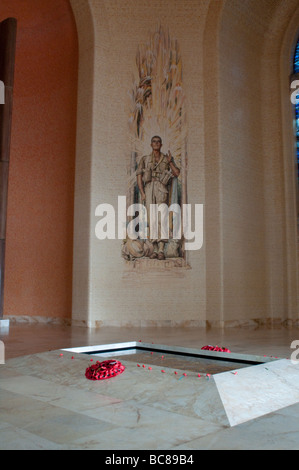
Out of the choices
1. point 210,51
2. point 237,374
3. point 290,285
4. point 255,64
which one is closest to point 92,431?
point 237,374

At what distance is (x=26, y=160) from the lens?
12.8m

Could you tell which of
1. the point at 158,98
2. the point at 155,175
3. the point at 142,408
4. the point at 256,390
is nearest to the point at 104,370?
the point at 142,408

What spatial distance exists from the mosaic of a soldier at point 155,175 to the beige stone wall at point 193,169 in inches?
16.2

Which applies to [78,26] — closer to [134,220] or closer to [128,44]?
[128,44]

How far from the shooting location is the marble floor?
8.87 feet

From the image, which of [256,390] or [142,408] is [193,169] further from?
[142,408]

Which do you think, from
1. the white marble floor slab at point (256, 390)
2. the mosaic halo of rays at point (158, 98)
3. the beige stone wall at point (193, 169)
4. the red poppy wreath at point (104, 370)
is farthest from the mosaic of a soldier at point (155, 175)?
the white marble floor slab at point (256, 390)

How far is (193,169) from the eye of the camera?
1132 centimetres

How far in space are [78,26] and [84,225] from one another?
506cm

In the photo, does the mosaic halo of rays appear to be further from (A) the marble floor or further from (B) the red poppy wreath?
(B) the red poppy wreath

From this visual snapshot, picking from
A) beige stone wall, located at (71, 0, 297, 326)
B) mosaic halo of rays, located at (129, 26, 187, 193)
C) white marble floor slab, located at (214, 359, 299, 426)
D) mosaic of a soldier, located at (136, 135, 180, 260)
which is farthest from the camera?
mosaic halo of rays, located at (129, 26, 187, 193)

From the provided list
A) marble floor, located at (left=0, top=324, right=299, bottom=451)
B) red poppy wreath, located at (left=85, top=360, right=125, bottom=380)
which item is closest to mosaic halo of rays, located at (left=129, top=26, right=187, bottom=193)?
marble floor, located at (left=0, top=324, right=299, bottom=451)

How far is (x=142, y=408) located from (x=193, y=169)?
8.47m

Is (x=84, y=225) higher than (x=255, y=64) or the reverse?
the reverse
